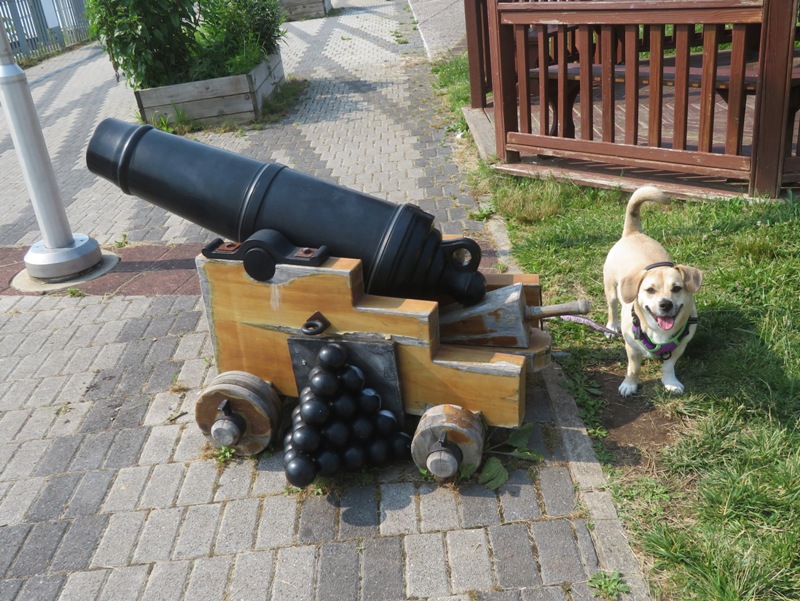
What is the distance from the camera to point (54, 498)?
334cm

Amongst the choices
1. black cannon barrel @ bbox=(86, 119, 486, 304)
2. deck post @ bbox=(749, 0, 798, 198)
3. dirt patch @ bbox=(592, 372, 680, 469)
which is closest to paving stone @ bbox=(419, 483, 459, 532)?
dirt patch @ bbox=(592, 372, 680, 469)

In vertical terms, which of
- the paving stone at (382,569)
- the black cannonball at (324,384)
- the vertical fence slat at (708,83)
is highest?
the vertical fence slat at (708,83)

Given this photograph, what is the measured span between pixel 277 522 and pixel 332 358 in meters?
0.68

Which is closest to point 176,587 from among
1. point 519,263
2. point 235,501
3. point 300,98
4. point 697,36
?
point 235,501

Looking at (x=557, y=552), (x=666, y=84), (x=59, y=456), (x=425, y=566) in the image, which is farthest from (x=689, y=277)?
(x=666, y=84)

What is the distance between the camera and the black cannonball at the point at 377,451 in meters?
3.22

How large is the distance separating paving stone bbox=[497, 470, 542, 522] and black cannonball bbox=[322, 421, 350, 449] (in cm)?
66

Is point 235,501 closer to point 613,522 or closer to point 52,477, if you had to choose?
point 52,477

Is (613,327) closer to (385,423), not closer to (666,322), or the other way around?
(666,322)

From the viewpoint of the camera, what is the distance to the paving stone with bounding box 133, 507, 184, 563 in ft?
9.70

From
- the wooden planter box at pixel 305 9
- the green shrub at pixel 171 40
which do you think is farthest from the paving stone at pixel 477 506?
the wooden planter box at pixel 305 9

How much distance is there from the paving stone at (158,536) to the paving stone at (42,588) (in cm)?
28

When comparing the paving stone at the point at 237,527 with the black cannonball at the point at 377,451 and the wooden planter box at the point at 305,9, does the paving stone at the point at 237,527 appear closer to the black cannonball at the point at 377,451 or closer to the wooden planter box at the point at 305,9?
the black cannonball at the point at 377,451

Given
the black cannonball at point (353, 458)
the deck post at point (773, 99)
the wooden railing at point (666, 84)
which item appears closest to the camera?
the black cannonball at point (353, 458)
